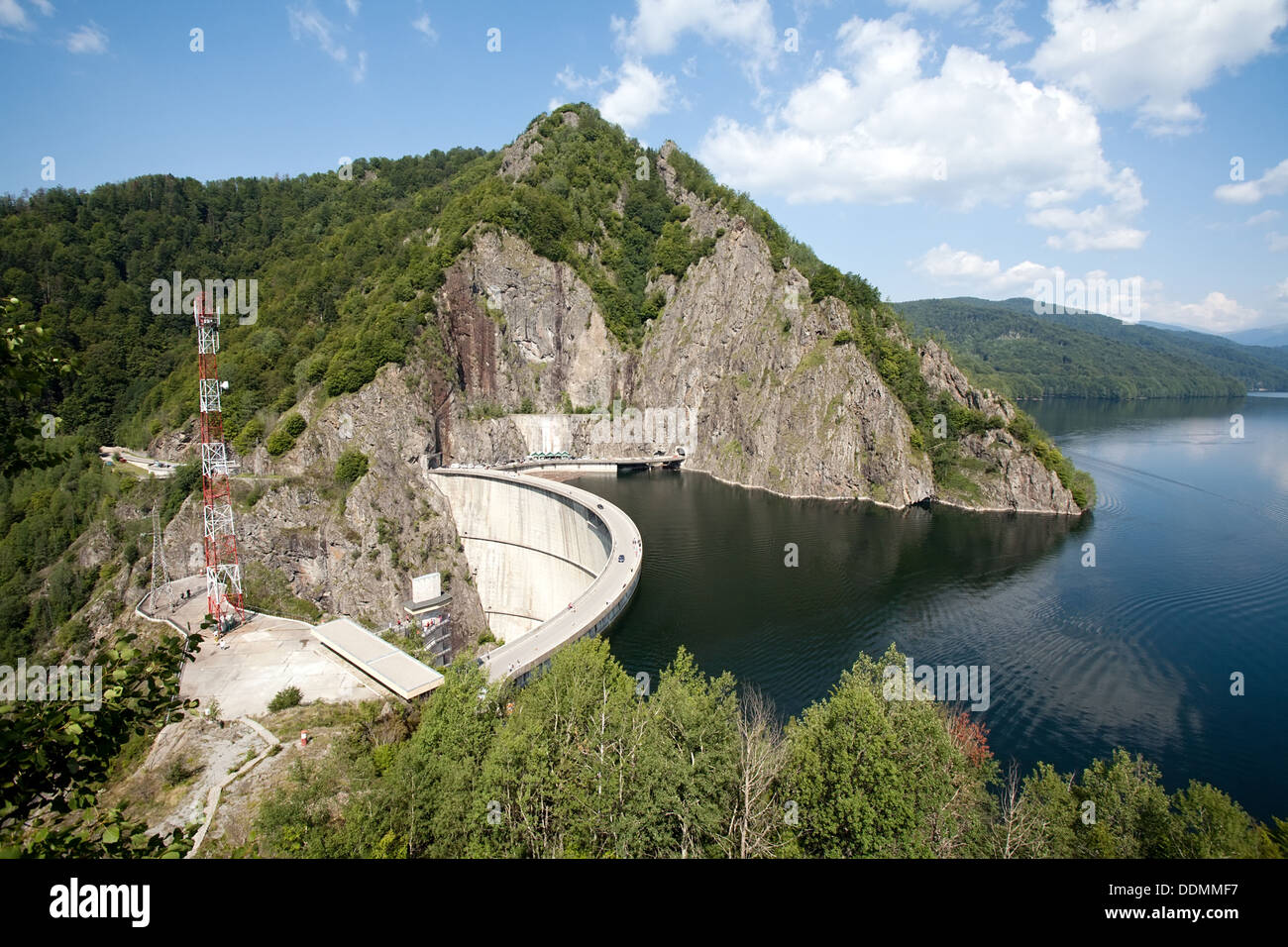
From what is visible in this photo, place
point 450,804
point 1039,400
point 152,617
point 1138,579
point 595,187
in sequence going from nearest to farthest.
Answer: point 450,804
point 152,617
point 1138,579
point 595,187
point 1039,400

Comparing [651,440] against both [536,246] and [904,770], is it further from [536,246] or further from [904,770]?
[904,770]

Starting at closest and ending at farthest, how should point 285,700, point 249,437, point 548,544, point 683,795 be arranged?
point 683,795 < point 285,700 < point 548,544 < point 249,437

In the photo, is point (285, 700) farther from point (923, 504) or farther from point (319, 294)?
point (319, 294)

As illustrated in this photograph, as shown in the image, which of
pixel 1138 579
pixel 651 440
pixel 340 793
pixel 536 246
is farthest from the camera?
pixel 651 440

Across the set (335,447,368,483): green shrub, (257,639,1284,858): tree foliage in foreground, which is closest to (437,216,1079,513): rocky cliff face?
(335,447,368,483): green shrub

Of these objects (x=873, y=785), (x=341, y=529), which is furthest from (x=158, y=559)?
(x=873, y=785)

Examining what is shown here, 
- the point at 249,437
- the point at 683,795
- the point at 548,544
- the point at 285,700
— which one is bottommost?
the point at 285,700

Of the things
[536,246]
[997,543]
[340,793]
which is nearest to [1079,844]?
[340,793]
